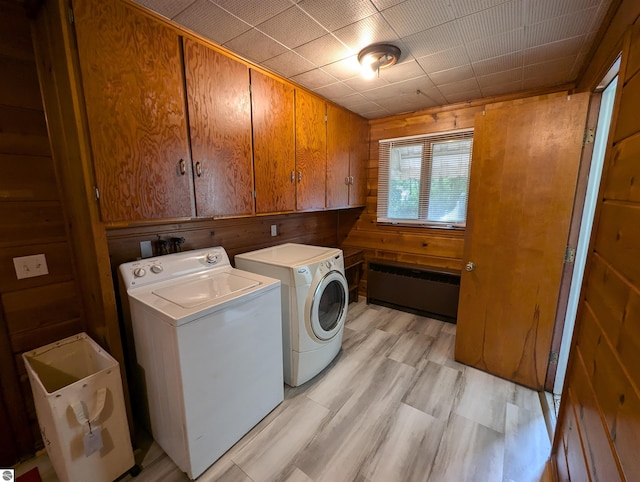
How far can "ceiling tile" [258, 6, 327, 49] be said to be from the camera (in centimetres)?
139

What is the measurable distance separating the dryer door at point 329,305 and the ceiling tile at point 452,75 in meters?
1.72

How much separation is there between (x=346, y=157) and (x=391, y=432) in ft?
8.04

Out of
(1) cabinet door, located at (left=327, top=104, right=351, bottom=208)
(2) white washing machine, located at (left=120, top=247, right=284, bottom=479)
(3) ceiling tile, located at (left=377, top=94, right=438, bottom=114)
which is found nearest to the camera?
(2) white washing machine, located at (left=120, top=247, right=284, bottom=479)

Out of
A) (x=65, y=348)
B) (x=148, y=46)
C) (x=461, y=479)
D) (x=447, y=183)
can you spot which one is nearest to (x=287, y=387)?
(x=461, y=479)

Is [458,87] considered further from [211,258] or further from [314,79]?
[211,258]

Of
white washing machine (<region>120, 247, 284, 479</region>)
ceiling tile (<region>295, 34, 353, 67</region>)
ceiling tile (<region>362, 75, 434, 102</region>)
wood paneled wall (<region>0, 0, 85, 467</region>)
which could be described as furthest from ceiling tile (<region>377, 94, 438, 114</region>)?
wood paneled wall (<region>0, 0, 85, 467</region>)

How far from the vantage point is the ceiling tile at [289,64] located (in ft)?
5.85

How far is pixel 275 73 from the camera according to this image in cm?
201

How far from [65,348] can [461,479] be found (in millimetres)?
2188

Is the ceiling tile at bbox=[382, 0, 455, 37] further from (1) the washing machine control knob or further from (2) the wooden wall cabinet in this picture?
(1) the washing machine control knob

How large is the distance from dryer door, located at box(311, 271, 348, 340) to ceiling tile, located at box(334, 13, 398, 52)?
1519 mm

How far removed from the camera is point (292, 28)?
149 centimetres

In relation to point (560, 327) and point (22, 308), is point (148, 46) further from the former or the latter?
point (560, 327)

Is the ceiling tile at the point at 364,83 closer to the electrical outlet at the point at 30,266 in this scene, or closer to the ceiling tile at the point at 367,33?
the ceiling tile at the point at 367,33
